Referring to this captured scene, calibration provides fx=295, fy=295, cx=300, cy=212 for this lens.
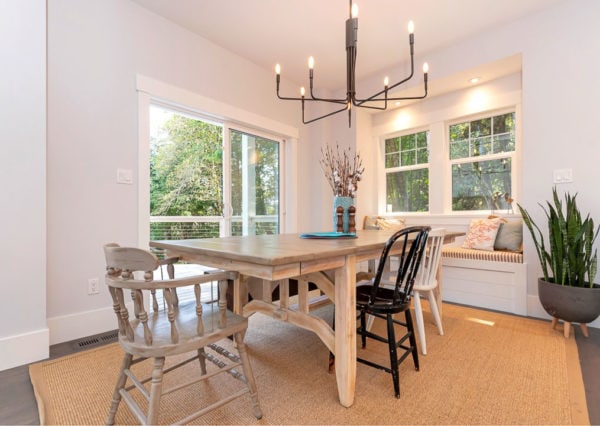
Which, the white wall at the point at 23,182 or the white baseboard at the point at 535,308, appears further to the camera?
the white baseboard at the point at 535,308

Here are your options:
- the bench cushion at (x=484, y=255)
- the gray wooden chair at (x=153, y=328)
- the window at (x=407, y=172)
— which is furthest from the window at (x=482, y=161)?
the gray wooden chair at (x=153, y=328)

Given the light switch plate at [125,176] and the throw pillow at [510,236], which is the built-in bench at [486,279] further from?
the light switch plate at [125,176]

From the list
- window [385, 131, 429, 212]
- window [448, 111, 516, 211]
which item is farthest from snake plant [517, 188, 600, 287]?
window [385, 131, 429, 212]

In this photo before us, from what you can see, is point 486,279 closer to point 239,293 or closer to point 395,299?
point 395,299

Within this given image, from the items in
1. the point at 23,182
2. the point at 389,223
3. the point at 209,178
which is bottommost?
the point at 389,223

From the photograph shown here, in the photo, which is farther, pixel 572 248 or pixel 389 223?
pixel 389 223

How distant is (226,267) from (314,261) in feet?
1.30

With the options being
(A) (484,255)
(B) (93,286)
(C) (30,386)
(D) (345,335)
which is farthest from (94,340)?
(A) (484,255)

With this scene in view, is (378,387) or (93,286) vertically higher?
(93,286)

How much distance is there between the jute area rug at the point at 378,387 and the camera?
1.33 metres

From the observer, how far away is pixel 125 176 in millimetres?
2439

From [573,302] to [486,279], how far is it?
2.69ft

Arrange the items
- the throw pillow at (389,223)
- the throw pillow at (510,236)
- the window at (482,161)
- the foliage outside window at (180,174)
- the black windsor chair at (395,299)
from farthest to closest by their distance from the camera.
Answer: the foliage outside window at (180,174), the throw pillow at (389,223), the window at (482,161), the throw pillow at (510,236), the black windsor chair at (395,299)

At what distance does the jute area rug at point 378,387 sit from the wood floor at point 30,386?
0.04 m
